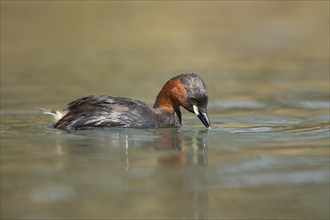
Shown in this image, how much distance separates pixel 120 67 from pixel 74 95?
11.4 feet

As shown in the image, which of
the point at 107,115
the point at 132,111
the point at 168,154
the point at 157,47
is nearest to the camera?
the point at 168,154

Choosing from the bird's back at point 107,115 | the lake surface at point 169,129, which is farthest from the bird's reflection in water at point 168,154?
the bird's back at point 107,115

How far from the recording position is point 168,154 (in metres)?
9.42

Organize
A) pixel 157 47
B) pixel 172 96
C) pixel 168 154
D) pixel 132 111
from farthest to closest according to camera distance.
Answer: pixel 157 47 → pixel 172 96 → pixel 132 111 → pixel 168 154

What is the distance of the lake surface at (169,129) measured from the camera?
754cm

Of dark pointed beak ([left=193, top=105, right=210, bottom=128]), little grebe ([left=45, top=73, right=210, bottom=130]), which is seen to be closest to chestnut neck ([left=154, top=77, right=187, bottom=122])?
little grebe ([left=45, top=73, right=210, bottom=130])

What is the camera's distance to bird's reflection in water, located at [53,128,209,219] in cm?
757

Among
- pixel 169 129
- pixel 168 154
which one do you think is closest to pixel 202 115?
pixel 169 129

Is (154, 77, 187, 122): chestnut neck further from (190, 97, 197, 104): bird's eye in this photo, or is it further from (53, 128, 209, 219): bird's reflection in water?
(53, 128, 209, 219): bird's reflection in water

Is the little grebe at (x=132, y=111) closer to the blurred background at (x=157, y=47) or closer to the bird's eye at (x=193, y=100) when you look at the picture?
the bird's eye at (x=193, y=100)

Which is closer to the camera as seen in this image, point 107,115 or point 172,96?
point 107,115

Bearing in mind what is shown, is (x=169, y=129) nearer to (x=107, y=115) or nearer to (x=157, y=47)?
(x=107, y=115)

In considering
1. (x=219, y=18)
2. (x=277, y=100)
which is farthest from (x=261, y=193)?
(x=219, y=18)

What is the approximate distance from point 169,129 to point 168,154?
1.79m
